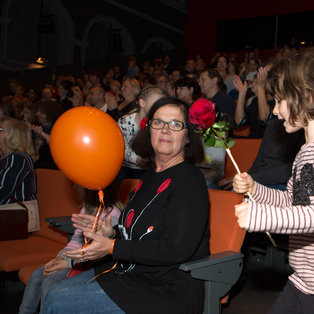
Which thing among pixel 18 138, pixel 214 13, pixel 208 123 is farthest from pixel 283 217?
pixel 214 13

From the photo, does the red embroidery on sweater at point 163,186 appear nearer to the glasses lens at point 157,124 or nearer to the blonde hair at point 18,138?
the glasses lens at point 157,124

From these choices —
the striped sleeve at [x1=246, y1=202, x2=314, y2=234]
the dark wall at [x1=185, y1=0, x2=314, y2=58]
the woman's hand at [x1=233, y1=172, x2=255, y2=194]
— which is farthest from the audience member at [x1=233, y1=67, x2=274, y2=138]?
the dark wall at [x1=185, y1=0, x2=314, y2=58]

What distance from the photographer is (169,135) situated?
1849 millimetres

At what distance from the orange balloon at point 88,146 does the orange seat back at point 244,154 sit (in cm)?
163

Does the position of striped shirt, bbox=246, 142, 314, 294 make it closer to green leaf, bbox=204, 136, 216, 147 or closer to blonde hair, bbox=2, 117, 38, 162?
green leaf, bbox=204, 136, 216, 147

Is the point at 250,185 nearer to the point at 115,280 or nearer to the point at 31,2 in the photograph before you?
the point at 115,280

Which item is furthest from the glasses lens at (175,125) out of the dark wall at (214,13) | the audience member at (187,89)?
the dark wall at (214,13)

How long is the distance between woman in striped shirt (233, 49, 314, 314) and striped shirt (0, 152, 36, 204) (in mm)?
2013

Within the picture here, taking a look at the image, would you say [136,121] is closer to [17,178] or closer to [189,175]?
[17,178]

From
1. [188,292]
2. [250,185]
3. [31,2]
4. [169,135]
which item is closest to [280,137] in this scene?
[169,135]

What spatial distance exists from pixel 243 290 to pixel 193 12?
38.7 feet

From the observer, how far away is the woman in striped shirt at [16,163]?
288cm

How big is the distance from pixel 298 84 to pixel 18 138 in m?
2.44

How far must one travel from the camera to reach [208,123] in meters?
1.36
